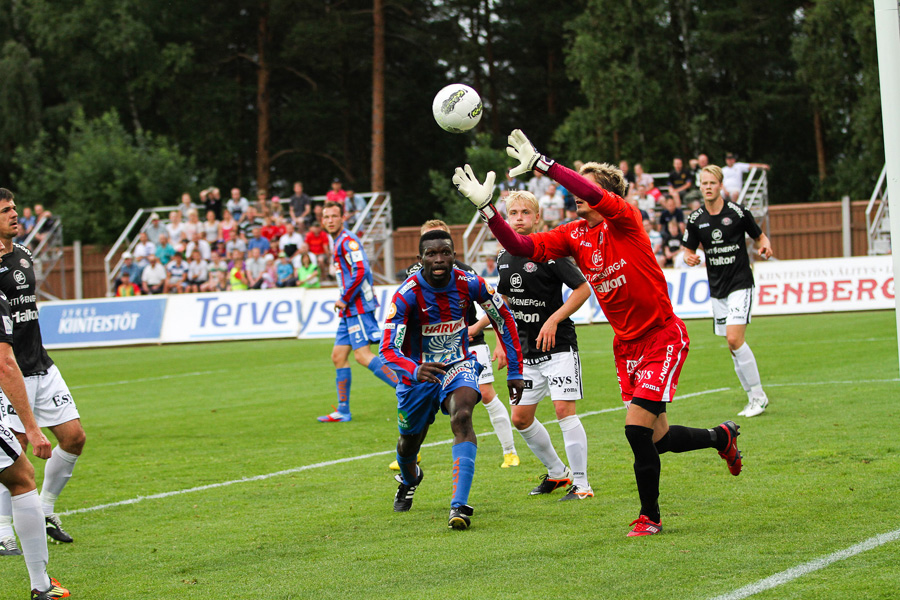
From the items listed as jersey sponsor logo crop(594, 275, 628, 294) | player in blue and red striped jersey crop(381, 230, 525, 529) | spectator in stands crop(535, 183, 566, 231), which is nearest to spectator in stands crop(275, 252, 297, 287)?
spectator in stands crop(535, 183, 566, 231)

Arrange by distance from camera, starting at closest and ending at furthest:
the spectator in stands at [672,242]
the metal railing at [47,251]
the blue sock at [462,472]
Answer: the blue sock at [462,472] → the spectator in stands at [672,242] → the metal railing at [47,251]

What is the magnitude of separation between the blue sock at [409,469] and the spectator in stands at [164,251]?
76.7 ft

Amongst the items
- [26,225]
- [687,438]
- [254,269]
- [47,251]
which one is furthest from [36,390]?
[47,251]

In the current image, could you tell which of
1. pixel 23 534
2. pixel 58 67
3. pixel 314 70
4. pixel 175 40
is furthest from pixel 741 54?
pixel 23 534

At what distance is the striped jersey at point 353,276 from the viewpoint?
12.1 metres

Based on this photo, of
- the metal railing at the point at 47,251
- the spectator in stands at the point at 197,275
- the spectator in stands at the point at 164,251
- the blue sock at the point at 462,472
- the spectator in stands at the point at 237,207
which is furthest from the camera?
the metal railing at the point at 47,251

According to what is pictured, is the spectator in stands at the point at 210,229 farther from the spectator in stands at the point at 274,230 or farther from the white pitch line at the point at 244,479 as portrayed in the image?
the white pitch line at the point at 244,479

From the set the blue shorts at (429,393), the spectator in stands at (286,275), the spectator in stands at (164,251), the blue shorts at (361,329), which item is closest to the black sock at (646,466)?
the blue shorts at (429,393)

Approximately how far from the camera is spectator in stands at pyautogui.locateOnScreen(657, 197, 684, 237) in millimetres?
24406

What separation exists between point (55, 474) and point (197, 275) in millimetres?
21899

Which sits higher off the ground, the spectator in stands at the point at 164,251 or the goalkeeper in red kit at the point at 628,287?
the spectator in stands at the point at 164,251

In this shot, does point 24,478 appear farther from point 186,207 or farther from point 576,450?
point 186,207

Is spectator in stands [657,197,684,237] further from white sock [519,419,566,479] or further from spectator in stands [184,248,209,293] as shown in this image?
white sock [519,419,566,479]

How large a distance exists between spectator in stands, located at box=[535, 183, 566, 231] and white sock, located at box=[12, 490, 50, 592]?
21255mm
